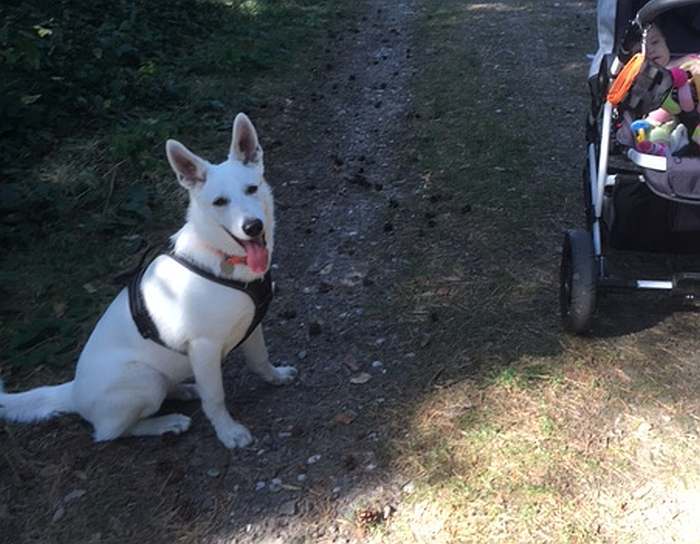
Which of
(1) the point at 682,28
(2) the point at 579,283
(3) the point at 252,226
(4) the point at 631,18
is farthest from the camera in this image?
(1) the point at 682,28

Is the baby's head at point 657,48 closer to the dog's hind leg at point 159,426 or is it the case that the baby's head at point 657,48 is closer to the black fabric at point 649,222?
the black fabric at point 649,222

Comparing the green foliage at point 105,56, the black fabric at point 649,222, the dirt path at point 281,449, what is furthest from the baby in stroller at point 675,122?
the green foliage at point 105,56

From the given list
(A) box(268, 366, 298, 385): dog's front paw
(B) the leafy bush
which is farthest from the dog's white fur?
(B) the leafy bush

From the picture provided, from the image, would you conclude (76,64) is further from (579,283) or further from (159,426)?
(579,283)

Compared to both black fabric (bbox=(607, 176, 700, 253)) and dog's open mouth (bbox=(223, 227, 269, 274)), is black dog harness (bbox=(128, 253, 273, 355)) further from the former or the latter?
black fabric (bbox=(607, 176, 700, 253))

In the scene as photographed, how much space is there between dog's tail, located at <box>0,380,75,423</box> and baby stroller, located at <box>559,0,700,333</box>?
2.76m

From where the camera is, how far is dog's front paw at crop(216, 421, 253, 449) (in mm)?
3469

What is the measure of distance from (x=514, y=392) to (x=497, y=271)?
127cm

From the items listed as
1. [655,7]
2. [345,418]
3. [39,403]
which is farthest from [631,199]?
[39,403]

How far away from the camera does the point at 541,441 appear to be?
10.9 ft

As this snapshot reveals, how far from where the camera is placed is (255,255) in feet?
10.6

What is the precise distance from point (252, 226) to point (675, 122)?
253 cm

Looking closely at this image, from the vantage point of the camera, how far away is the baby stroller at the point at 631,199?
138 inches

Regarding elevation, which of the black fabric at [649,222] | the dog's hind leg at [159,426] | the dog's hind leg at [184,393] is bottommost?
the dog's hind leg at [184,393]
